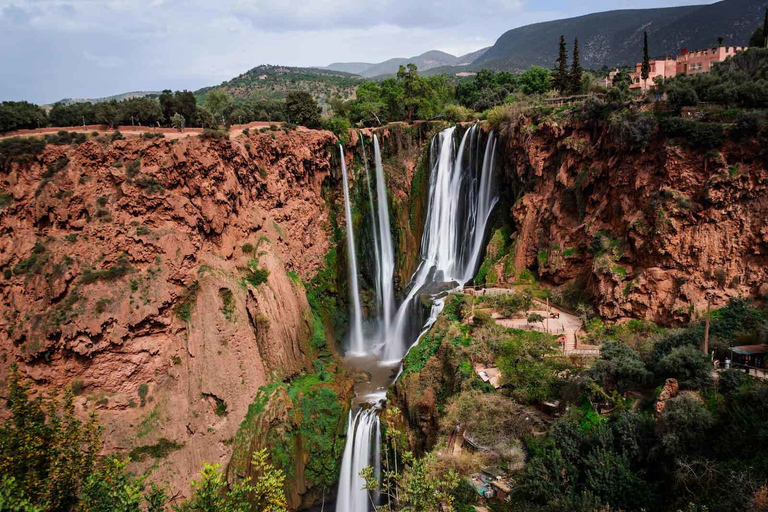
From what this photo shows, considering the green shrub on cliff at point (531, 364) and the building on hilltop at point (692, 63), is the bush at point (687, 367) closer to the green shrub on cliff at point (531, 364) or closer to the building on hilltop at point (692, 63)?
the green shrub on cliff at point (531, 364)

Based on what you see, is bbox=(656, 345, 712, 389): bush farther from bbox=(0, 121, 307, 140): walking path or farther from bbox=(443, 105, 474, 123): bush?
bbox=(443, 105, 474, 123): bush

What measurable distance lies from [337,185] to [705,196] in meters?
24.3

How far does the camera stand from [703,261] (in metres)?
20.9

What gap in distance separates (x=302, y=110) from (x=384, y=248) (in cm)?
1295

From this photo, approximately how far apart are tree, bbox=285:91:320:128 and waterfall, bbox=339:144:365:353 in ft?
11.2

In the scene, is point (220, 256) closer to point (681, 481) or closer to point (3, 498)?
point (3, 498)

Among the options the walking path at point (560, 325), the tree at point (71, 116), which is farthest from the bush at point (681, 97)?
the tree at point (71, 116)

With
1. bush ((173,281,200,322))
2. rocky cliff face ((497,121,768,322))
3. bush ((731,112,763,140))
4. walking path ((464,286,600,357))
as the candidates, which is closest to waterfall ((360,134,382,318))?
walking path ((464,286,600,357))

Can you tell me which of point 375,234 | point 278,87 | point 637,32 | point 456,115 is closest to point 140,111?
point 375,234

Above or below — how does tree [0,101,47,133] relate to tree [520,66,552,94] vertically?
below

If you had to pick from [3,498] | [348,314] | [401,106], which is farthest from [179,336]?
[401,106]

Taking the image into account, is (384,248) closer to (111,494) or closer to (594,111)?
(594,111)

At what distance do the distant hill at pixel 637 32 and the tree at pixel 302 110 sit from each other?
9372 centimetres

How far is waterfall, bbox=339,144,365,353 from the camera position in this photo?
110 ft
